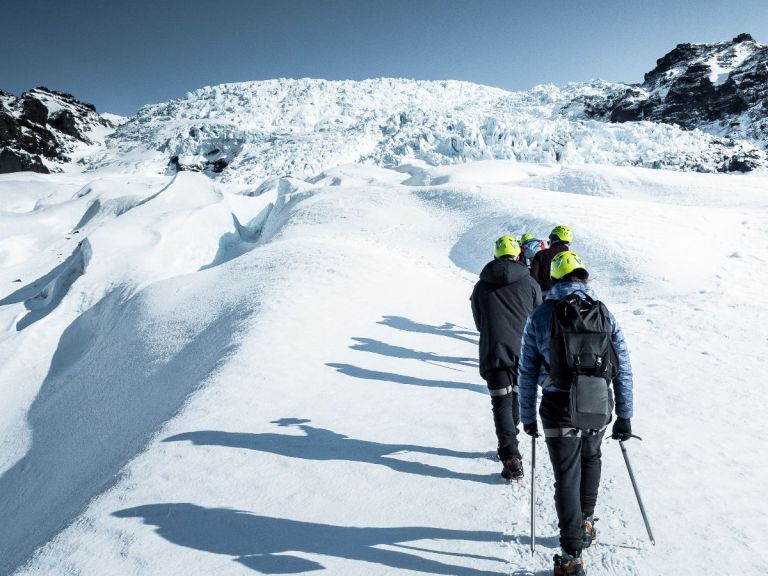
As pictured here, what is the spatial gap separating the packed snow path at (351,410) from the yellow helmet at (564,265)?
2131mm

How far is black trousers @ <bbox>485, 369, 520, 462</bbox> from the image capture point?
13.9ft

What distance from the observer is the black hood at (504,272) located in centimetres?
449

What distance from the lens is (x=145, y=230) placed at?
2070 centimetres

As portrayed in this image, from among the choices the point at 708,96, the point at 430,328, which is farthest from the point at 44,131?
the point at 708,96

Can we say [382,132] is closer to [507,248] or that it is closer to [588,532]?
[507,248]

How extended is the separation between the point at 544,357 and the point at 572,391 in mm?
361

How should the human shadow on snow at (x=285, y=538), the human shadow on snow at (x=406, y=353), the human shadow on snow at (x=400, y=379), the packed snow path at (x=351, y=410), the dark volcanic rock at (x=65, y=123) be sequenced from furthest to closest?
the dark volcanic rock at (x=65, y=123) < the human shadow on snow at (x=406, y=353) < the human shadow on snow at (x=400, y=379) < the packed snow path at (x=351, y=410) < the human shadow on snow at (x=285, y=538)

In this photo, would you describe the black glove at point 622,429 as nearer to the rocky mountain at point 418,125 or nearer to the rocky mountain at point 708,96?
the rocky mountain at point 418,125

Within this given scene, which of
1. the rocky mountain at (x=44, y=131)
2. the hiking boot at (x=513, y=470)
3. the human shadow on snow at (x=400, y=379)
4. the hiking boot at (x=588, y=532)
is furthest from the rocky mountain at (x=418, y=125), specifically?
the hiking boot at (x=588, y=532)

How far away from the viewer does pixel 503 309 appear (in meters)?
4.49

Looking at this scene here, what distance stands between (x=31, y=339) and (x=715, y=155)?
48.1m

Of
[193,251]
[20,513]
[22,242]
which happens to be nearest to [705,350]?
[20,513]

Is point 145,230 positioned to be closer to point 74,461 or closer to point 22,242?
point 22,242

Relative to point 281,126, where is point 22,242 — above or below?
below
